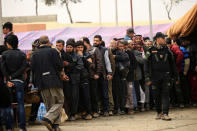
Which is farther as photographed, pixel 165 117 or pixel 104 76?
pixel 104 76

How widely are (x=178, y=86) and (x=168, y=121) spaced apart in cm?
348

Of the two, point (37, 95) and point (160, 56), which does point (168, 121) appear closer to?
point (160, 56)

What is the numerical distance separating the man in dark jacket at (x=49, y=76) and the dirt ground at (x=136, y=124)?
957mm

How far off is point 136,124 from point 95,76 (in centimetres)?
240

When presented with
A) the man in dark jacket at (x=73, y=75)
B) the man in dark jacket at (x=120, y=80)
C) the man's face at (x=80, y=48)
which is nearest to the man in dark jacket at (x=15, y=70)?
the man in dark jacket at (x=73, y=75)

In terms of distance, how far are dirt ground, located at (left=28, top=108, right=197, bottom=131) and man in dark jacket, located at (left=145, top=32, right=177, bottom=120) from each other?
1.52ft

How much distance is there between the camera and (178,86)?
51.4 feet

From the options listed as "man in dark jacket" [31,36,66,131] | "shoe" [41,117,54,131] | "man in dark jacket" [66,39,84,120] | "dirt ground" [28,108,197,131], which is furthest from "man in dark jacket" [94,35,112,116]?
"shoe" [41,117,54,131]

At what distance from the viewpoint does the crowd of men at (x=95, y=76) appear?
34.6 feet

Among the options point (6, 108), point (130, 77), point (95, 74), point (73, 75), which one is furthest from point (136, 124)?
point (6, 108)

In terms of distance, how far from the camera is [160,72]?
12656mm

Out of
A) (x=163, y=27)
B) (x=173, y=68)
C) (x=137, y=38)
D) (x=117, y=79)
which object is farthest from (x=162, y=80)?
(x=163, y=27)

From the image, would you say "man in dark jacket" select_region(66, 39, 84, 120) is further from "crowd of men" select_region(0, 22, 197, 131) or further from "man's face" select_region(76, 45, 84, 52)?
"man's face" select_region(76, 45, 84, 52)

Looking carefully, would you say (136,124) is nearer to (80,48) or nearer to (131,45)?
(80,48)
